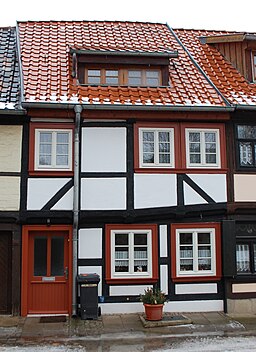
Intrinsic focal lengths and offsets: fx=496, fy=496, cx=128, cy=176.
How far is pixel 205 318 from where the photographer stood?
40.5 feet

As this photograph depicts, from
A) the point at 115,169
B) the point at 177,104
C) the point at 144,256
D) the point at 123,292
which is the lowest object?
the point at 123,292

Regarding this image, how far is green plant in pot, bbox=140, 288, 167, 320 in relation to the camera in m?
11.7

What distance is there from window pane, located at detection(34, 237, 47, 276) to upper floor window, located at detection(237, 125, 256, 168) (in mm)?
5723

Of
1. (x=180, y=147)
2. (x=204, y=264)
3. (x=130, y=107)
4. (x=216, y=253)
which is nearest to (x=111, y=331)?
(x=204, y=264)

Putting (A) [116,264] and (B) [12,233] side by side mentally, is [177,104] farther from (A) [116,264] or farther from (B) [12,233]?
(B) [12,233]

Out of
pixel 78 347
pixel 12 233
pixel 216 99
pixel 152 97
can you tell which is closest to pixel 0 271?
pixel 12 233

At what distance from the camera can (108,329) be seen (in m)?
11.2

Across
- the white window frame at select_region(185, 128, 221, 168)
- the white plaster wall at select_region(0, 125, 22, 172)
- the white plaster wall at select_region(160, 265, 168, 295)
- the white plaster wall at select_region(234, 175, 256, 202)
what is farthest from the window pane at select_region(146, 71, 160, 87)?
the white plaster wall at select_region(160, 265, 168, 295)

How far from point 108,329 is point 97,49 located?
7666 mm


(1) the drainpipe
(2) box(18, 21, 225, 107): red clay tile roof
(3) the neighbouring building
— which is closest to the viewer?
(1) the drainpipe

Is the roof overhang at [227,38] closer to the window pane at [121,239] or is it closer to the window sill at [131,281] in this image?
the window pane at [121,239]

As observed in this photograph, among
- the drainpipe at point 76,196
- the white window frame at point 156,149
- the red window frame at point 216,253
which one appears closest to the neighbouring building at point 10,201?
the drainpipe at point 76,196

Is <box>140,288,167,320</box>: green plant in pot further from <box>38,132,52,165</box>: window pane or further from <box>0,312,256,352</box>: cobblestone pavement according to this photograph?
<box>38,132,52,165</box>: window pane

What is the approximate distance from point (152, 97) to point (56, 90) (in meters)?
2.59
